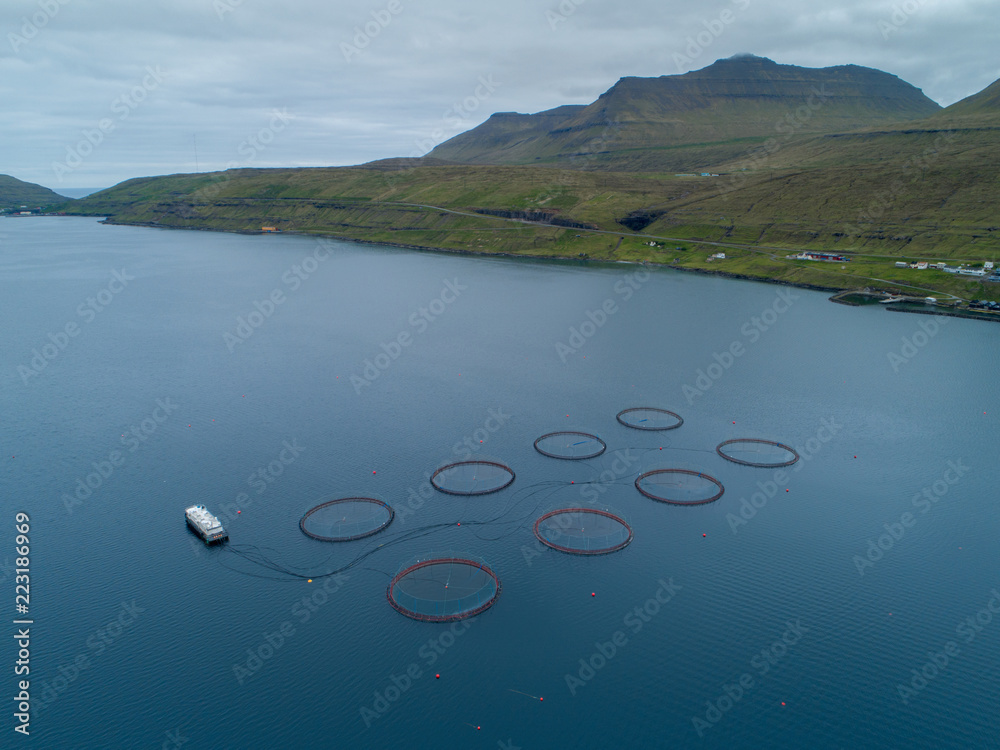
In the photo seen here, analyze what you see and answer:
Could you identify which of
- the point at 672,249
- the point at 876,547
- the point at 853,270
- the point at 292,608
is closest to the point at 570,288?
the point at 672,249

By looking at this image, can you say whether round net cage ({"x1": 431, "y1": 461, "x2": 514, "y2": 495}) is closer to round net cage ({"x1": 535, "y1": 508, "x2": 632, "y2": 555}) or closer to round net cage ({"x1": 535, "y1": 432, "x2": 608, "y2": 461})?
round net cage ({"x1": 535, "y1": 432, "x2": 608, "y2": 461})

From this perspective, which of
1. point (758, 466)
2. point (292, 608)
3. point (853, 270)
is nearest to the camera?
point (292, 608)

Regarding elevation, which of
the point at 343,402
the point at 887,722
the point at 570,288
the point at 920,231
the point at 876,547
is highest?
the point at 920,231

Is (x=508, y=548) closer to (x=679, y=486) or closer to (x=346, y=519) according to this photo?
(x=346, y=519)

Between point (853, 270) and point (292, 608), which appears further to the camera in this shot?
point (853, 270)

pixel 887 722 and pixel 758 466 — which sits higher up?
pixel 758 466

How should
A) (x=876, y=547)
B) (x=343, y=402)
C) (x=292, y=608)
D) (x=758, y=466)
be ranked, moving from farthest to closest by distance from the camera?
(x=343, y=402), (x=758, y=466), (x=876, y=547), (x=292, y=608)

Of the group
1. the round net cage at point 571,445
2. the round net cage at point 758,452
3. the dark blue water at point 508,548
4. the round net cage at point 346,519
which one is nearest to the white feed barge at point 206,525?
the dark blue water at point 508,548

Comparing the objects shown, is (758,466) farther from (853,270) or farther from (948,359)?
(853,270)
